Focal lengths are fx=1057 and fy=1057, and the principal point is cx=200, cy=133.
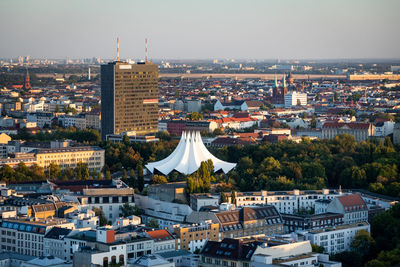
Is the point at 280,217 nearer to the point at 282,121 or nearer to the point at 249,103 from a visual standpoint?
the point at 282,121

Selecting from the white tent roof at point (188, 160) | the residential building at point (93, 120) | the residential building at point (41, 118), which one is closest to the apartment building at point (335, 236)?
the white tent roof at point (188, 160)

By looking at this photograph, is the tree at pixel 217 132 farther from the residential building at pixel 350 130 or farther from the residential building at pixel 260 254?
the residential building at pixel 260 254

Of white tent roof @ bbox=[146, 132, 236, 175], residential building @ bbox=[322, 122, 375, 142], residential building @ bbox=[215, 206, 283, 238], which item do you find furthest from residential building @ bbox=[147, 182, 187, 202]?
residential building @ bbox=[322, 122, 375, 142]

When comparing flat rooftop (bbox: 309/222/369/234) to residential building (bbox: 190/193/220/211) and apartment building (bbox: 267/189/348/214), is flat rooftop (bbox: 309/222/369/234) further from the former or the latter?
residential building (bbox: 190/193/220/211)

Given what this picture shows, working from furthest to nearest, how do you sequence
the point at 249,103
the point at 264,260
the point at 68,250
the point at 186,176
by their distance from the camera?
the point at 249,103 → the point at 186,176 → the point at 68,250 → the point at 264,260

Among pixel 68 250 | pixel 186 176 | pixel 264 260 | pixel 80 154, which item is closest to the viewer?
pixel 264 260

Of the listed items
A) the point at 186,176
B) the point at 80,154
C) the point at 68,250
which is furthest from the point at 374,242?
the point at 80,154
